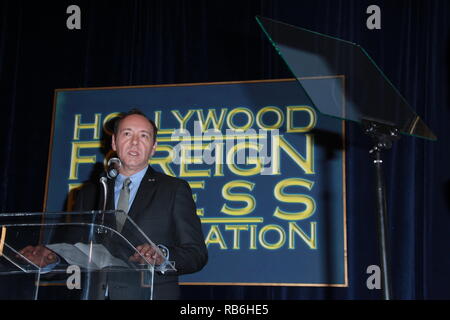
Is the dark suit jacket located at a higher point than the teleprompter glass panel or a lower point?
lower

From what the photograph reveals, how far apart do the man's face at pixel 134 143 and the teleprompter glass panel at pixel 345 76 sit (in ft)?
3.30

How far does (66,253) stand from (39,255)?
7 centimetres

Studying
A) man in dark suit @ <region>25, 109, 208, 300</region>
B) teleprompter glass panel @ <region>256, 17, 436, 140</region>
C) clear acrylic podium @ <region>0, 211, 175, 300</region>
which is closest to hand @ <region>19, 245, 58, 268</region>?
clear acrylic podium @ <region>0, 211, 175, 300</region>

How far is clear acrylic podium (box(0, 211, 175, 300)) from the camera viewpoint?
5.01ft

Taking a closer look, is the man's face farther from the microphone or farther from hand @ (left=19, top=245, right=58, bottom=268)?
hand @ (left=19, top=245, right=58, bottom=268)

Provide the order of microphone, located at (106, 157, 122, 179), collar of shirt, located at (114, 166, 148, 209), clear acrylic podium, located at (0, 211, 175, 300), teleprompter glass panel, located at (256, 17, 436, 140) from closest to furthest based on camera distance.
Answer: clear acrylic podium, located at (0, 211, 175, 300) < teleprompter glass panel, located at (256, 17, 436, 140) < microphone, located at (106, 157, 122, 179) < collar of shirt, located at (114, 166, 148, 209)

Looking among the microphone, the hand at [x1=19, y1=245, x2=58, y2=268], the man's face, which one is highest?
the man's face

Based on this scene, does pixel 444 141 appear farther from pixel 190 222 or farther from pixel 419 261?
pixel 190 222

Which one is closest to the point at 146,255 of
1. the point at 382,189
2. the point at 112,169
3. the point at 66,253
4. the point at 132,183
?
the point at 66,253

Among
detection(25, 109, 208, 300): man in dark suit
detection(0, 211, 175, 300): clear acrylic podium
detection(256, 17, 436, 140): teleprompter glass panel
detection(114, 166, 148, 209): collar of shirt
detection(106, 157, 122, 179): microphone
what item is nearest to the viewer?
detection(0, 211, 175, 300): clear acrylic podium

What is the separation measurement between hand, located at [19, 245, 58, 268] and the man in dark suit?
58 cm

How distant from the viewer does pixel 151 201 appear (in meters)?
2.39

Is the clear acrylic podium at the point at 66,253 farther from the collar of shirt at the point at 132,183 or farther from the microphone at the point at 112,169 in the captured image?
the collar of shirt at the point at 132,183

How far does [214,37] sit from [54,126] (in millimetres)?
1207
